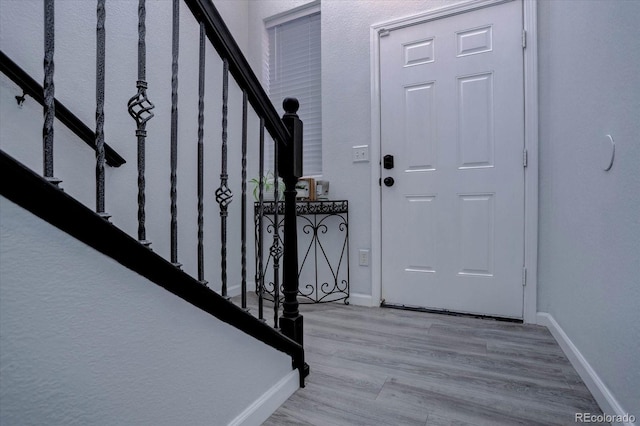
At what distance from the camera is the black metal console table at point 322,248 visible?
2.52m

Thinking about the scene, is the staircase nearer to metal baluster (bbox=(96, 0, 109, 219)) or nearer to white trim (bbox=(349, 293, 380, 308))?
metal baluster (bbox=(96, 0, 109, 219))

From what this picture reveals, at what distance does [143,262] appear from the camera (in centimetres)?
74

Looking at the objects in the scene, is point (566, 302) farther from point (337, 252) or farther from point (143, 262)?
point (143, 262)

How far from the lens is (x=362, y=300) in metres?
2.49

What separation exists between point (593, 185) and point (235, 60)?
1.35 metres

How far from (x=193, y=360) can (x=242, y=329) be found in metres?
0.20

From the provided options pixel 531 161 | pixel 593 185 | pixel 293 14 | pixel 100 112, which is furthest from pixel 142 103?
pixel 293 14

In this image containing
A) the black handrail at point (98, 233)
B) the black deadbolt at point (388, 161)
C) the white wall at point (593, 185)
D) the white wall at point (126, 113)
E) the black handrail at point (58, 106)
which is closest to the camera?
the black handrail at point (98, 233)

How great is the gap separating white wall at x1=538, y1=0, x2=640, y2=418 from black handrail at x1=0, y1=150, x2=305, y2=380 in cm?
116

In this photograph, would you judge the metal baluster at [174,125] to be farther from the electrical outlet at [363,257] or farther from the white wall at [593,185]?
the electrical outlet at [363,257]

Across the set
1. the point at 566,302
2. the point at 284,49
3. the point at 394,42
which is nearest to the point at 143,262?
the point at 566,302

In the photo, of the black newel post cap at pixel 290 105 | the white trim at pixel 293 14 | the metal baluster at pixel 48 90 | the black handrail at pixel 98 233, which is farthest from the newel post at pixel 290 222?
the white trim at pixel 293 14

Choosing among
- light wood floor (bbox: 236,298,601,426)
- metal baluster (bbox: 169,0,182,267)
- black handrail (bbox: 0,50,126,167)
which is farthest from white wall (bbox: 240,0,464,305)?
metal baluster (bbox: 169,0,182,267)

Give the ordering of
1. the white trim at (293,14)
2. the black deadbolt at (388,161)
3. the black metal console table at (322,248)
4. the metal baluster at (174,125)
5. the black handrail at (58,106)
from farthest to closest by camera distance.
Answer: the white trim at (293,14)
the black metal console table at (322,248)
the black deadbolt at (388,161)
the black handrail at (58,106)
the metal baluster at (174,125)
